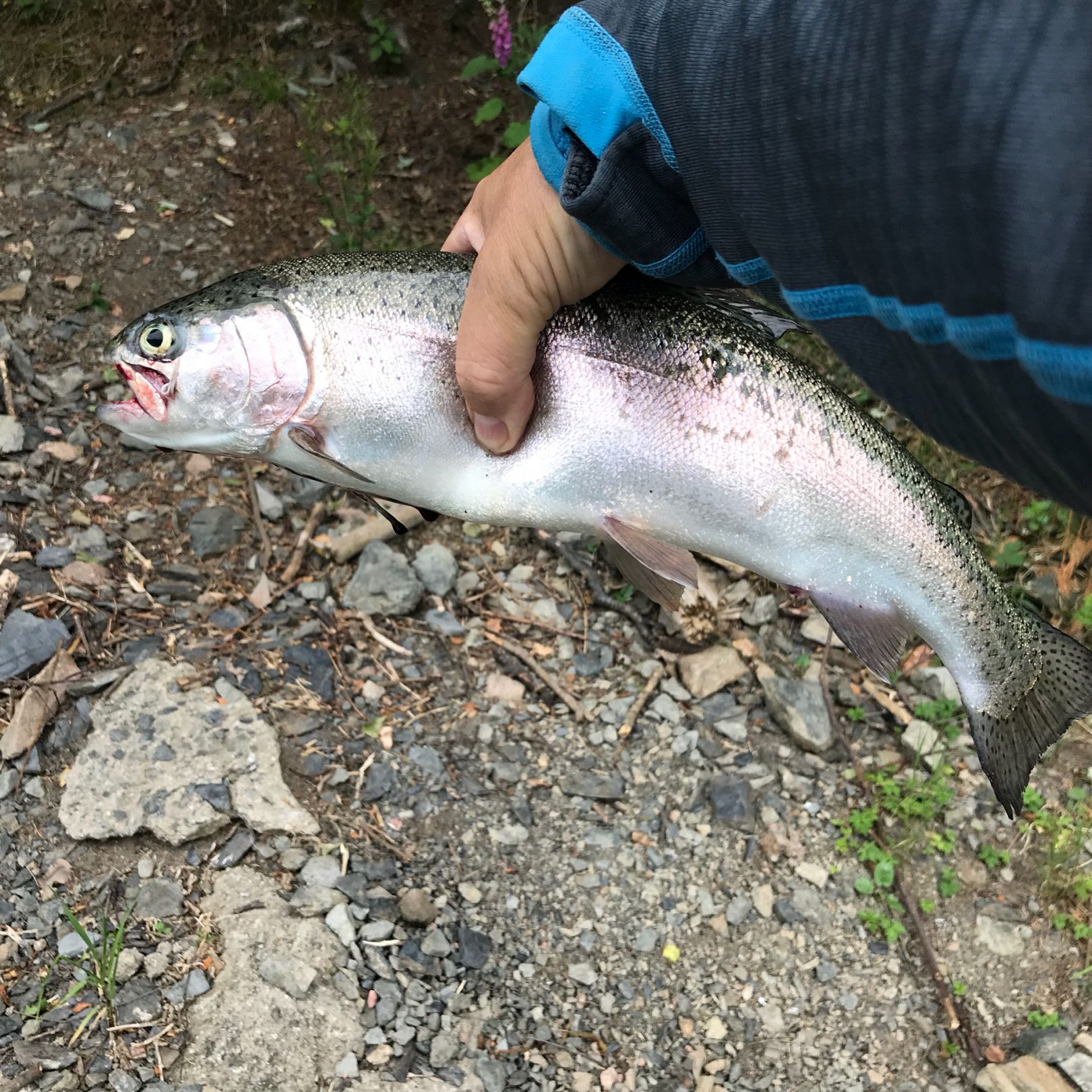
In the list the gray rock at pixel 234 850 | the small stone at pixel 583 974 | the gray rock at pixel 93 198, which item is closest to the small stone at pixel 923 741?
the small stone at pixel 583 974

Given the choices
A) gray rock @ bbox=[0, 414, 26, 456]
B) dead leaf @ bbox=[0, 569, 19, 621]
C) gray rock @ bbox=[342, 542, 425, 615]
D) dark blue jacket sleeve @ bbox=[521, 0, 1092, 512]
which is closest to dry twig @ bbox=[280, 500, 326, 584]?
gray rock @ bbox=[342, 542, 425, 615]

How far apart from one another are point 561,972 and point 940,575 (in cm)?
180

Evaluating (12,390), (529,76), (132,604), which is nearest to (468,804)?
(132,604)

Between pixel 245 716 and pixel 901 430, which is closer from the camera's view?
pixel 245 716

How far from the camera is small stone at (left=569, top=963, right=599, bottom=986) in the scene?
290cm

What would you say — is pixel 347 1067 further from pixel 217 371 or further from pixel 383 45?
pixel 383 45

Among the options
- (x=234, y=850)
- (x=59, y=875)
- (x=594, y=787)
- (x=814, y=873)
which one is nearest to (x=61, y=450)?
(x=59, y=875)

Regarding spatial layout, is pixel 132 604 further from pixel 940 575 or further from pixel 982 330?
pixel 982 330

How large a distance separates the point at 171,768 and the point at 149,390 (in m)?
1.55

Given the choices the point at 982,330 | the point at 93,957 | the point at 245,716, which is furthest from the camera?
the point at 245,716

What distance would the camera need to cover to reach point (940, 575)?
2.03m

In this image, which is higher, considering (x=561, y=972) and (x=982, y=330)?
(x=982, y=330)

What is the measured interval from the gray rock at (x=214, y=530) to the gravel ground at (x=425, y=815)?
Answer: 0.05ft

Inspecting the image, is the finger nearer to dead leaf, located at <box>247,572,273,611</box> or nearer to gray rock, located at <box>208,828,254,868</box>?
dead leaf, located at <box>247,572,273,611</box>
